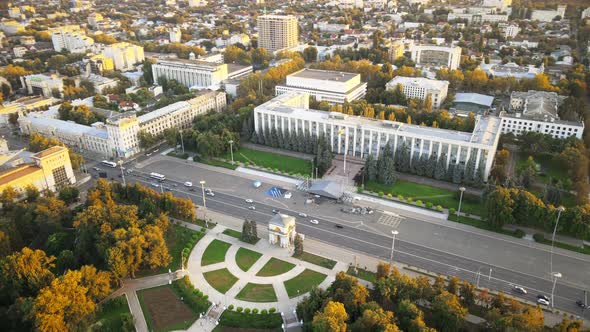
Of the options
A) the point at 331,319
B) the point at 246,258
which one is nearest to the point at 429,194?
the point at 246,258

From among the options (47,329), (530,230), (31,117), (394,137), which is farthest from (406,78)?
(47,329)

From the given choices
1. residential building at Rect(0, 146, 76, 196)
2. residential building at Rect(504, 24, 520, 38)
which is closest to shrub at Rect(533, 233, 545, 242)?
residential building at Rect(0, 146, 76, 196)

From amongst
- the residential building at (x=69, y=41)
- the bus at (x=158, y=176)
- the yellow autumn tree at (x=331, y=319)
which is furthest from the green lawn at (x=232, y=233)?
the residential building at (x=69, y=41)

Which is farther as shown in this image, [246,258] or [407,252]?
[407,252]

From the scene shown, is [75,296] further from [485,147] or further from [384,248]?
[485,147]

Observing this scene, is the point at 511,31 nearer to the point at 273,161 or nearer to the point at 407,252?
the point at 273,161

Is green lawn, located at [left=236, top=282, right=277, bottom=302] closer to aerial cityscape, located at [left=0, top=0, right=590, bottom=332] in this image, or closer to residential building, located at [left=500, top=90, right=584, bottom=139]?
aerial cityscape, located at [left=0, top=0, right=590, bottom=332]
